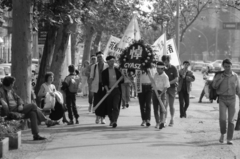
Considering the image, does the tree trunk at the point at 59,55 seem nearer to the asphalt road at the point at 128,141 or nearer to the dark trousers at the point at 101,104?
the asphalt road at the point at 128,141

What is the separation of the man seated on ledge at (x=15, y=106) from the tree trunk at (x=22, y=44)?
162 centimetres

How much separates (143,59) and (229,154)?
4615 mm

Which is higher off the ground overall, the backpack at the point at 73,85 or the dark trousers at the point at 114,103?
the backpack at the point at 73,85

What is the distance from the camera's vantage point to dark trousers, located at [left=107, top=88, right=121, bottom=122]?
1434 cm

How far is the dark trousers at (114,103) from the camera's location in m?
14.3

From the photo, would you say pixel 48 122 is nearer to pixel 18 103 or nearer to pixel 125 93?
pixel 18 103

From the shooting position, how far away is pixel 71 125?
49.3 ft

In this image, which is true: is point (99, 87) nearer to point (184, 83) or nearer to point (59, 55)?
point (184, 83)

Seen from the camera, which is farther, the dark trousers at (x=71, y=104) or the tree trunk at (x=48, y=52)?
the tree trunk at (x=48, y=52)

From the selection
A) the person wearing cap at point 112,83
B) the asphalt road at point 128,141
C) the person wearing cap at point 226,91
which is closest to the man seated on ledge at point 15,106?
the asphalt road at point 128,141

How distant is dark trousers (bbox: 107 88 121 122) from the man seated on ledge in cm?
262

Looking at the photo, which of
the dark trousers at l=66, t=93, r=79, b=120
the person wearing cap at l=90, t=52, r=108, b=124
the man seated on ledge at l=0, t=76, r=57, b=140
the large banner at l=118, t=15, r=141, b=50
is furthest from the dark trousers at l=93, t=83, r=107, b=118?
the man seated on ledge at l=0, t=76, r=57, b=140

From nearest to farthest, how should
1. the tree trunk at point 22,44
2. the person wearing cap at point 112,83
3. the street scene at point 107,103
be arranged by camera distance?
the street scene at point 107,103
the tree trunk at point 22,44
the person wearing cap at point 112,83

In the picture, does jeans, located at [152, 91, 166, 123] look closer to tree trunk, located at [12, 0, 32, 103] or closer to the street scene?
the street scene
